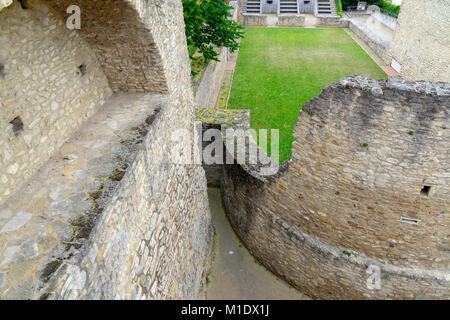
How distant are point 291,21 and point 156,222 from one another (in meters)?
19.6

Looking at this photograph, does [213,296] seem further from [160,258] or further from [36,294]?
[36,294]

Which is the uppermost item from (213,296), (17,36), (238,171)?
(17,36)

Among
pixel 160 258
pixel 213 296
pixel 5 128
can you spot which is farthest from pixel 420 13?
pixel 5 128

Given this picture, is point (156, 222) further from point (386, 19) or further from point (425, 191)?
point (386, 19)

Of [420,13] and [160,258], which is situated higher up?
[420,13]

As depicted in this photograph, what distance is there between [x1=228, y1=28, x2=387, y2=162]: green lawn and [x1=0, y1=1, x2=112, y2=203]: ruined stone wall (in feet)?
19.1

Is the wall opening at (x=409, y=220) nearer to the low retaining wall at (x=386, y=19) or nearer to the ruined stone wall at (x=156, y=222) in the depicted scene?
the ruined stone wall at (x=156, y=222)

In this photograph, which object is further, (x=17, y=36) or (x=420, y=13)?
(x=420, y=13)

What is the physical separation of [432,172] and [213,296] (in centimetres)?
420

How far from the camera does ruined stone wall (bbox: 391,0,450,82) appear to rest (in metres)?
10.5

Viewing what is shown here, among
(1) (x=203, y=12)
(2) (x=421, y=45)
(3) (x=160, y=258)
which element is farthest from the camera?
(2) (x=421, y=45)

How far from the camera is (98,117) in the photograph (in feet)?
12.7
